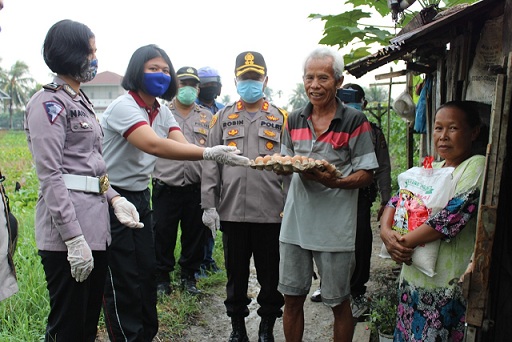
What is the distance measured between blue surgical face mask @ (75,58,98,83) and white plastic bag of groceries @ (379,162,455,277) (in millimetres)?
1940

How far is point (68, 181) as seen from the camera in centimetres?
229

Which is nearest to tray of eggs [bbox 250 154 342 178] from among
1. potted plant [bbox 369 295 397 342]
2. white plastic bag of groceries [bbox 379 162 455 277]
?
white plastic bag of groceries [bbox 379 162 455 277]

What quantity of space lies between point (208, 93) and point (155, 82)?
255 centimetres

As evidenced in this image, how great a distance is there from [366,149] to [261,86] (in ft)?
3.88

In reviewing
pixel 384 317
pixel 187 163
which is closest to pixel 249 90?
pixel 187 163

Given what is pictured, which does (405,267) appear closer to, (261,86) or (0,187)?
(261,86)

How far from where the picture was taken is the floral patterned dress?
2.29m

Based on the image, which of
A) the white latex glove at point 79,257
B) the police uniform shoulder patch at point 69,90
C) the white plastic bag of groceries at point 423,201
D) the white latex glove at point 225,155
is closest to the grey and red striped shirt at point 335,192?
the white plastic bag of groceries at point 423,201

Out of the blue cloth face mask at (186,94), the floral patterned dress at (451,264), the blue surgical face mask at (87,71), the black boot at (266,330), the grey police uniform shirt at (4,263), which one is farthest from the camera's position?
the blue cloth face mask at (186,94)

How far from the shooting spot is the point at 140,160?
3.05 meters

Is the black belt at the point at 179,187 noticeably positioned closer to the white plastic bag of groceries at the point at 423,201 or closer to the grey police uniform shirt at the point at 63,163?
the grey police uniform shirt at the point at 63,163

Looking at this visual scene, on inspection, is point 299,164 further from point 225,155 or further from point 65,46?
point 65,46

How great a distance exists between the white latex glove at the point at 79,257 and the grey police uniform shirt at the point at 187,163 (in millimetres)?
2352

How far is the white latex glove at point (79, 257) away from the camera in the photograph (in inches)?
85.8
